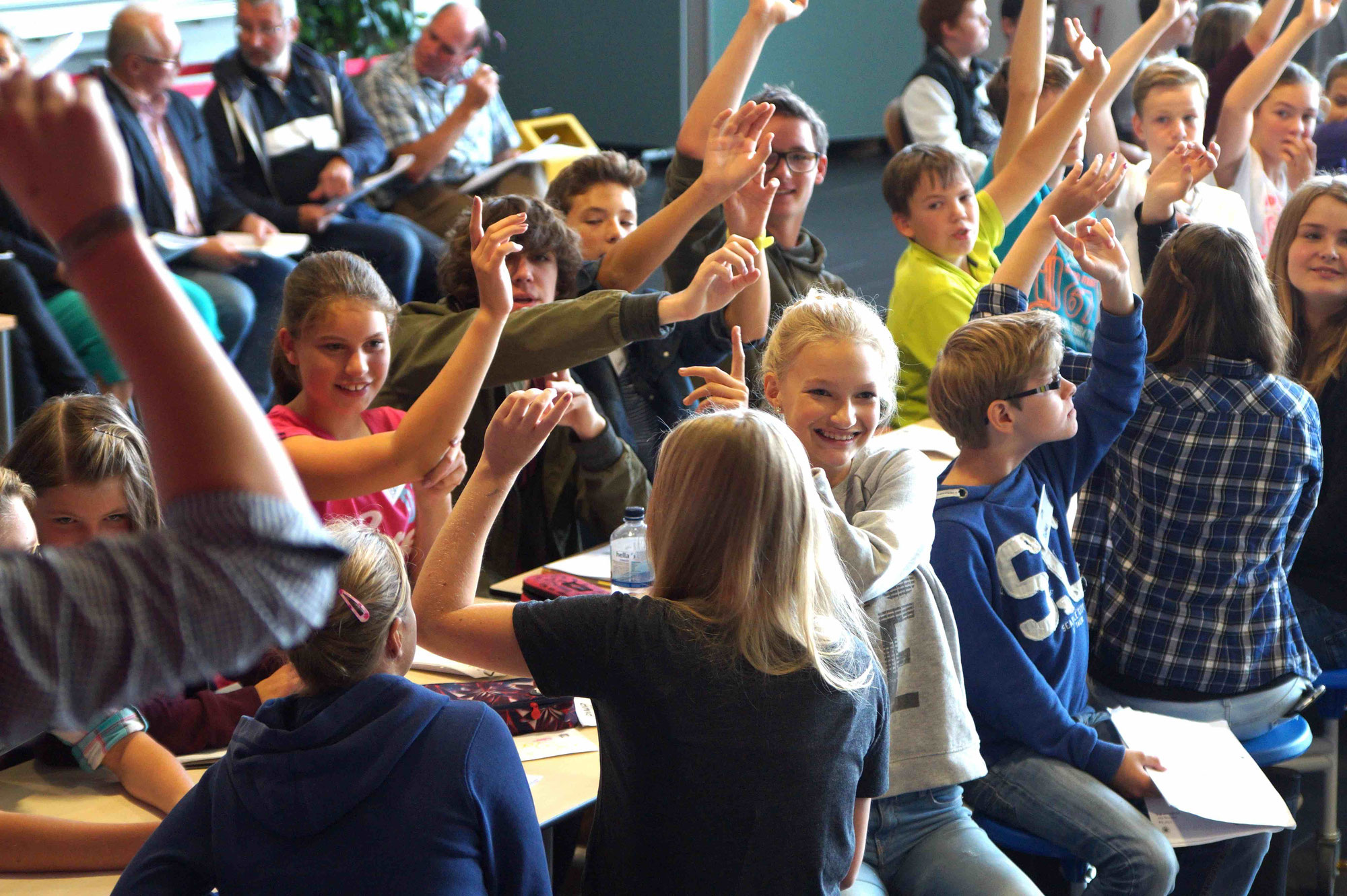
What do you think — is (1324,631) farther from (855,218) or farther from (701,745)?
(855,218)

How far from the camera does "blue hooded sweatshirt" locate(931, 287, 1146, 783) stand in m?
1.97

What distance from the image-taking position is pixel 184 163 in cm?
452

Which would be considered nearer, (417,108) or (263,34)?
(263,34)

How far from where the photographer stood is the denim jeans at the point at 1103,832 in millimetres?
1871

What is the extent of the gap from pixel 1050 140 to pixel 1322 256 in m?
0.82

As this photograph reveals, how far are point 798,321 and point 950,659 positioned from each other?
614mm

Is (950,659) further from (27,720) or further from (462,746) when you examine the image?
(27,720)

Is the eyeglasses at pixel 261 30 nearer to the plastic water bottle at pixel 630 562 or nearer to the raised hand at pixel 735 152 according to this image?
the raised hand at pixel 735 152

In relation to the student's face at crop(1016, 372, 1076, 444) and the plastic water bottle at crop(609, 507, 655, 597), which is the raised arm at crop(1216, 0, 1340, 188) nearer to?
the student's face at crop(1016, 372, 1076, 444)

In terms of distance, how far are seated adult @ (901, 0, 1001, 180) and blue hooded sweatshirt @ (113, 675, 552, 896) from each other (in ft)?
15.4

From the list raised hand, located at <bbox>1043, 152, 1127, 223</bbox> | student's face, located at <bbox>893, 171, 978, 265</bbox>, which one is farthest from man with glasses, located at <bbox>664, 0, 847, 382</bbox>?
raised hand, located at <bbox>1043, 152, 1127, 223</bbox>

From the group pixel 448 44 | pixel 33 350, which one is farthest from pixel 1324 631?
pixel 448 44

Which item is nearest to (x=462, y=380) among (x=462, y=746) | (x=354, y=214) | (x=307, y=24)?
(x=462, y=746)

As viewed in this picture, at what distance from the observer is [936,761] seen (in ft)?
5.85
